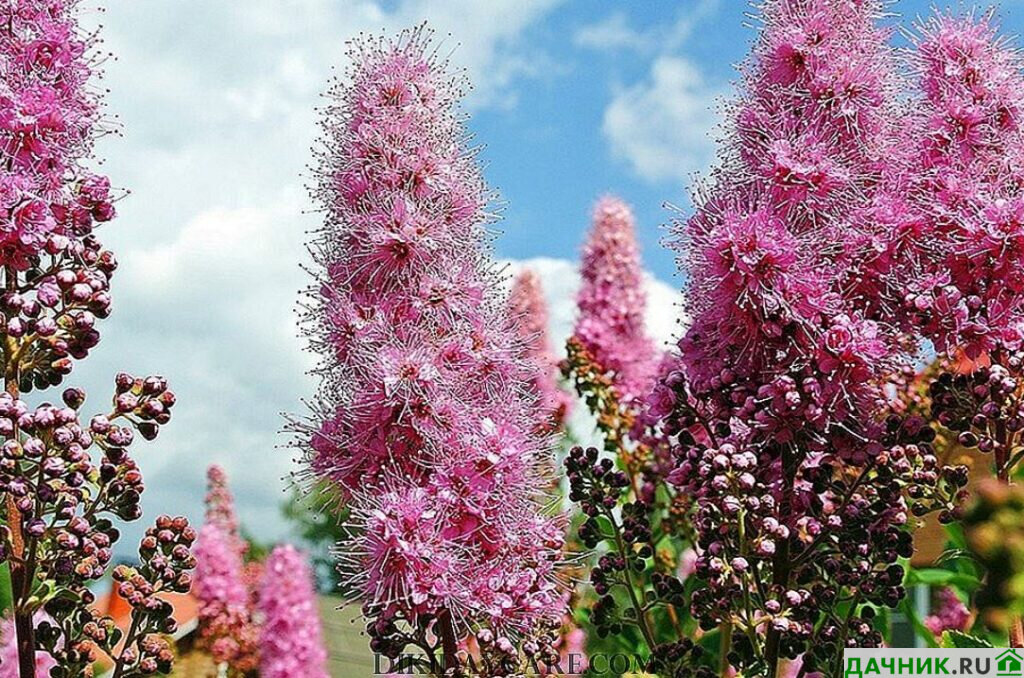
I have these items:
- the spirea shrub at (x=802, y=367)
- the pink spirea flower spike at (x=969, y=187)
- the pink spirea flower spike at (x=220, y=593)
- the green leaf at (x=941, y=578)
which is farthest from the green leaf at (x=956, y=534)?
the pink spirea flower spike at (x=220, y=593)

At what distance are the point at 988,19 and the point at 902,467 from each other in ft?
4.30

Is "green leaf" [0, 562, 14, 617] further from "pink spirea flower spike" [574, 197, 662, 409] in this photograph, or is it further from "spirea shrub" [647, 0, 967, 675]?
"pink spirea flower spike" [574, 197, 662, 409]

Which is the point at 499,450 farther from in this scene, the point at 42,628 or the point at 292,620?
the point at 292,620

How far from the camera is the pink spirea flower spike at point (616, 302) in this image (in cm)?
564

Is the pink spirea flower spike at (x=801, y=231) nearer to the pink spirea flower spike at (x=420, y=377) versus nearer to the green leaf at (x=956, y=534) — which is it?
the pink spirea flower spike at (x=420, y=377)

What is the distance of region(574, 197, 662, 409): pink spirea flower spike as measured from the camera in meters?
5.64

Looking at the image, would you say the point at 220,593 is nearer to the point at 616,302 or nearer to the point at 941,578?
the point at 616,302

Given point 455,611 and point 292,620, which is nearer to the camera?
point 455,611

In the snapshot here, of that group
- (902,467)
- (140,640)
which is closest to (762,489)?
(902,467)

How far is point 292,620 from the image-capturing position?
633 centimetres

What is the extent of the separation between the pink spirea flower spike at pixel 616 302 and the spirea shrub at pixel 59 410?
284cm

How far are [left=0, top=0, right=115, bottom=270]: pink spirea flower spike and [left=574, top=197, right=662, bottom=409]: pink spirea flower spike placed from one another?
2852 mm

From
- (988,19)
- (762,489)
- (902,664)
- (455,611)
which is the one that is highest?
(988,19)

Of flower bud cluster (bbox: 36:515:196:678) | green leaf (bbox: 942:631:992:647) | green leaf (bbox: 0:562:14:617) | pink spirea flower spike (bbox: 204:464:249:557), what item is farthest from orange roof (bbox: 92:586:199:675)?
green leaf (bbox: 942:631:992:647)
